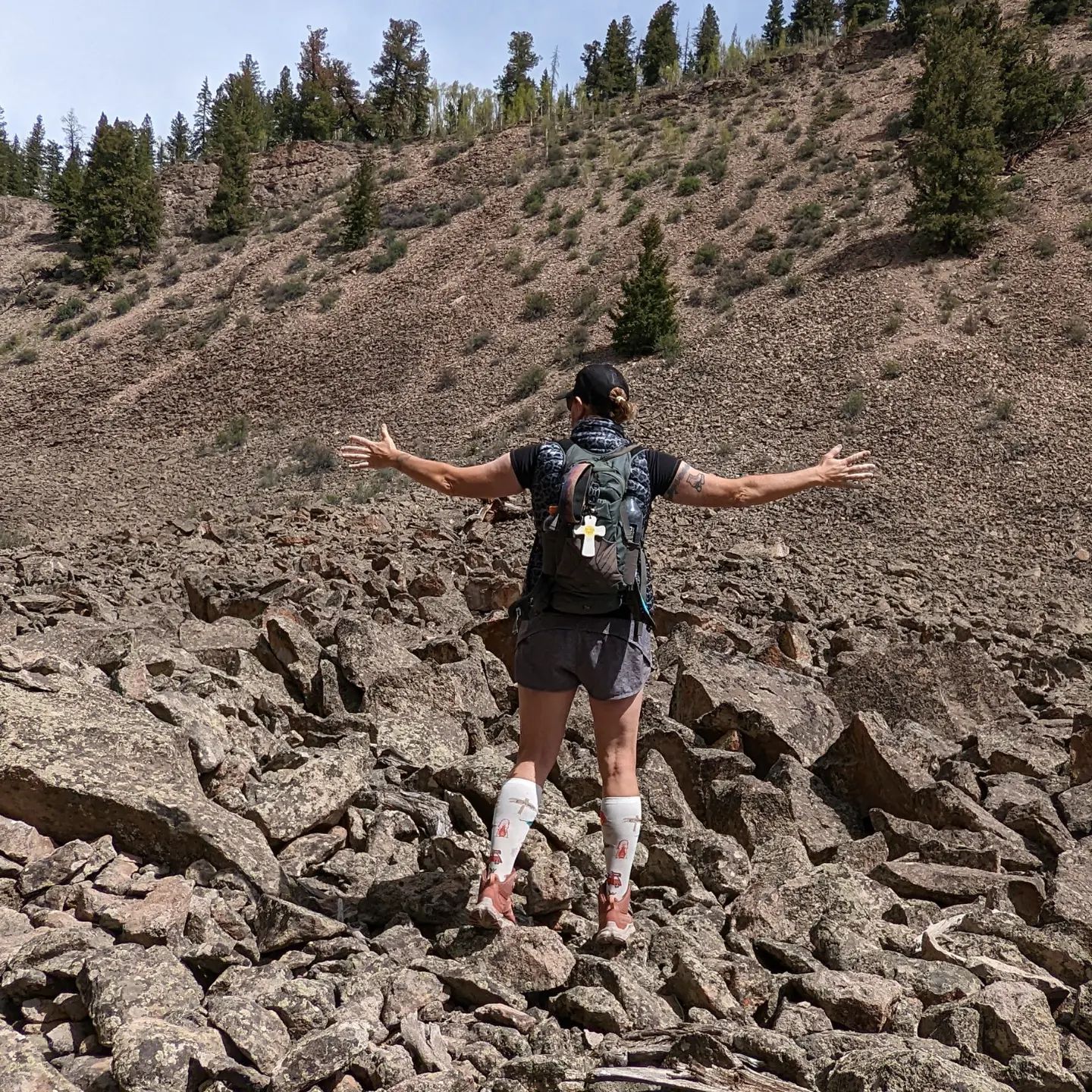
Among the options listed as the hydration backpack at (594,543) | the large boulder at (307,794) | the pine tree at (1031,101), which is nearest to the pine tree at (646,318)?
the pine tree at (1031,101)

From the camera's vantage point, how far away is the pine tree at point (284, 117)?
47.6 m

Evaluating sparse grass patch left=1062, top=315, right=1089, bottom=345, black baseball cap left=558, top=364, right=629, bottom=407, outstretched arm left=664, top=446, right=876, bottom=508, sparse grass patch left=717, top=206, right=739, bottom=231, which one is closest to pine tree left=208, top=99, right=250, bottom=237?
sparse grass patch left=717, top=206, right=739, bottom=231

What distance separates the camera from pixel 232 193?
1462 inches

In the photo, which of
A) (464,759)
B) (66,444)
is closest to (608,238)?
(66,444)

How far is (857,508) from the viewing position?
14891mm

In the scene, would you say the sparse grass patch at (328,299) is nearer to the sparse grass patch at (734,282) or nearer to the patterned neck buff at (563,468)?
the sparse grass patch at (734,282)

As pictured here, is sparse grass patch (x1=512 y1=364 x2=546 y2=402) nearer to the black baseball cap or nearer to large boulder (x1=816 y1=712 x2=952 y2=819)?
large boulder (x1=816 y1=712 x2=952 y2=819)

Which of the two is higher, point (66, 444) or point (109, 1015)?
point (66, 444)

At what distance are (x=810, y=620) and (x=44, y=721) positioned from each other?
7.13 meters

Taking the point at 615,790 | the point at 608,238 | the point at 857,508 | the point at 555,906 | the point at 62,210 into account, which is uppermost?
the point at 62,210

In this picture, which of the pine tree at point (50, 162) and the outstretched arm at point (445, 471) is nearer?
the outstretched arm at point (445, 471)

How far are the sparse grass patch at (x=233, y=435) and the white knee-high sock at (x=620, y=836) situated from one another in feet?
69.3

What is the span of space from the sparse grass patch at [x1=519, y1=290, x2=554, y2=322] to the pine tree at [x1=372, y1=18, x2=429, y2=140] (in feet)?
73.6

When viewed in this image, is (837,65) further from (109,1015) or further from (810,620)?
(109,1015)
